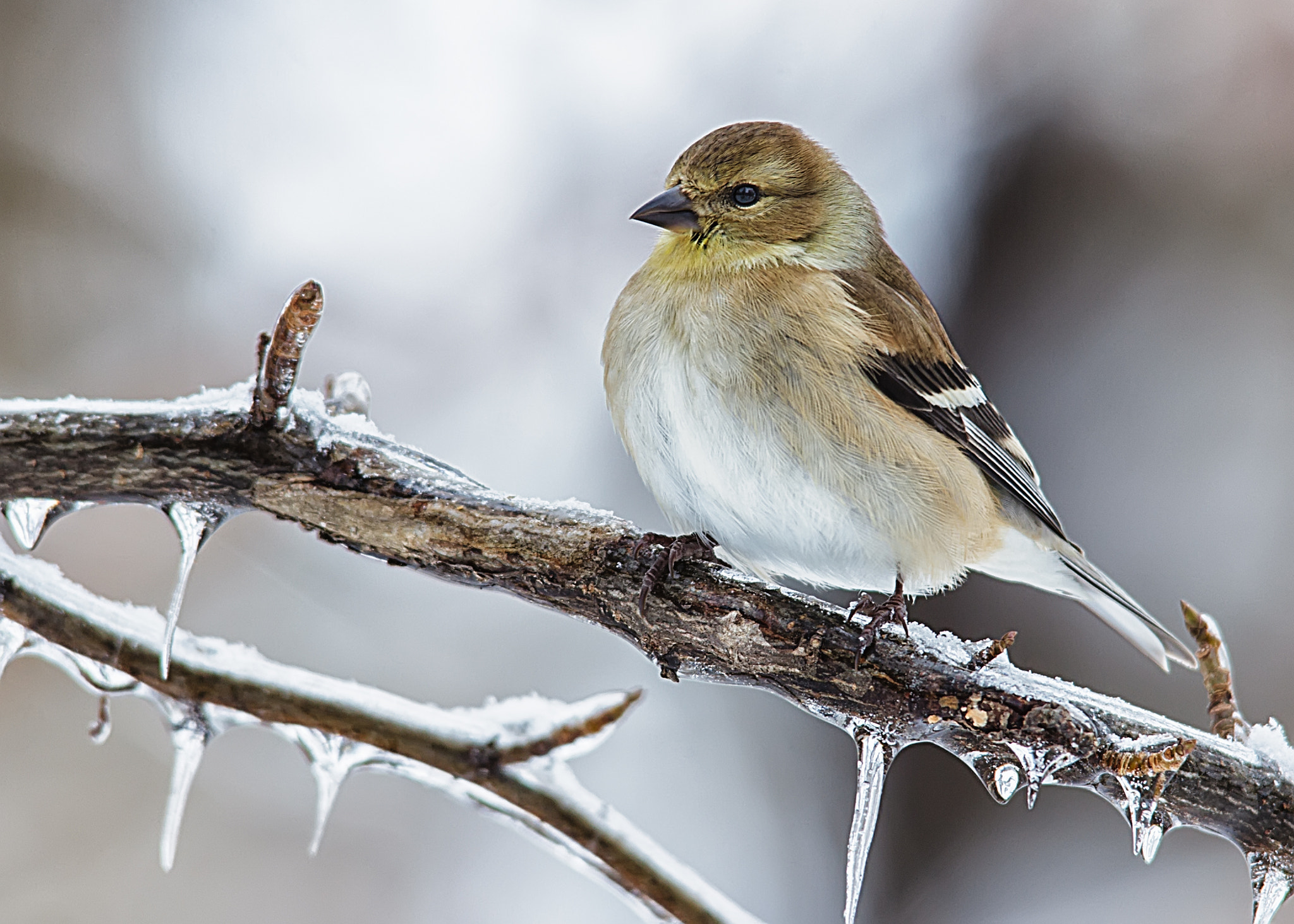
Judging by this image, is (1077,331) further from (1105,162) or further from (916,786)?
(916,786)

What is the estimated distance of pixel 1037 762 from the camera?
138cm

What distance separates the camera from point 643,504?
356 cm

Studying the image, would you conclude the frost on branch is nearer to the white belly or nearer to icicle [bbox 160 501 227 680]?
icicle [bbox 160 501 227 680]

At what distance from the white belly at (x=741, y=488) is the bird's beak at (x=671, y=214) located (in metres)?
0.38

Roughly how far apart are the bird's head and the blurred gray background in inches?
39.3

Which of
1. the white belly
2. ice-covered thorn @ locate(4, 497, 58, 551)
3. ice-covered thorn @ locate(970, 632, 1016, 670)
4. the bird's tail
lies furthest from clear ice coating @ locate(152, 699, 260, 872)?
the bird's tail

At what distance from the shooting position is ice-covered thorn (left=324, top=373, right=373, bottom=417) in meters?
1.86

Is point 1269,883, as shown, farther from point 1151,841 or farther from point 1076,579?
point 1076,579

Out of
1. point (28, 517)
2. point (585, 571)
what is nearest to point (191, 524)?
point (28, 517)

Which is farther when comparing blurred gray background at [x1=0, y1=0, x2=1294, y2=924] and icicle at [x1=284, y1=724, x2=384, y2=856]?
blurred gray background at [x1=0, y1=0, x2=1294, y2=924]

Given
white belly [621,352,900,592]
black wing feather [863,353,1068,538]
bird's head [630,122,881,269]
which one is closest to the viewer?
white belly [621,352,900,592]

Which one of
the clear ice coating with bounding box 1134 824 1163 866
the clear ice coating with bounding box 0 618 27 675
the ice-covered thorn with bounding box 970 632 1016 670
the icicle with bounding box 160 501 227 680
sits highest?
the icicle with bounding box 160 501 227 680

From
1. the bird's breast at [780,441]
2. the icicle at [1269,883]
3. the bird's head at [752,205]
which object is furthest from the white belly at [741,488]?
the icicle at [1269,883]

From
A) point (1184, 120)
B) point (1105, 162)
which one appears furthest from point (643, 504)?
point (1184, 120)
